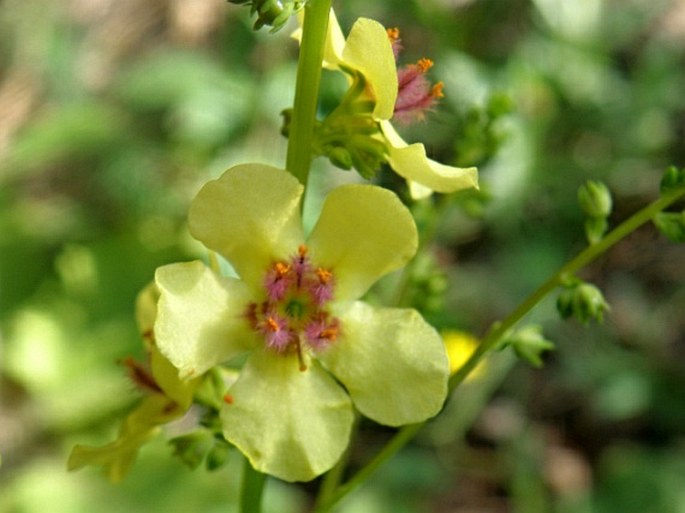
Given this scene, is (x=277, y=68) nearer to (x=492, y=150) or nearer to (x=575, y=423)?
(x=492, y=150)

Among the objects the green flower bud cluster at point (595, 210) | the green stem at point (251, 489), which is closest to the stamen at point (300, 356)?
the green stem at point (251, 489)

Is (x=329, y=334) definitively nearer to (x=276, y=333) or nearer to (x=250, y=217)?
(x=276, y=333)

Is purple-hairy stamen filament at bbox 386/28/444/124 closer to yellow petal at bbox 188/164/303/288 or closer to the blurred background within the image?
yellow petal at bbox 188/164/303/288

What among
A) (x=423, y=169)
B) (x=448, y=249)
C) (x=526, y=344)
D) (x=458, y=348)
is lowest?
(x=448, y=249)

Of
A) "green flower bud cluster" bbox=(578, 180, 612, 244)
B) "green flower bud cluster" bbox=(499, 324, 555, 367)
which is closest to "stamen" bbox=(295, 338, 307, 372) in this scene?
"green flower bud cluster" bbox=(499, 324, 555, 367)

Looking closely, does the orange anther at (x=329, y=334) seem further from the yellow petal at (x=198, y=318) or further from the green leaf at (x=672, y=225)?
the green leaf at (x=672, y=225)

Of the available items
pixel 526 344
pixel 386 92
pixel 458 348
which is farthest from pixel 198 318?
pixel 458 348
